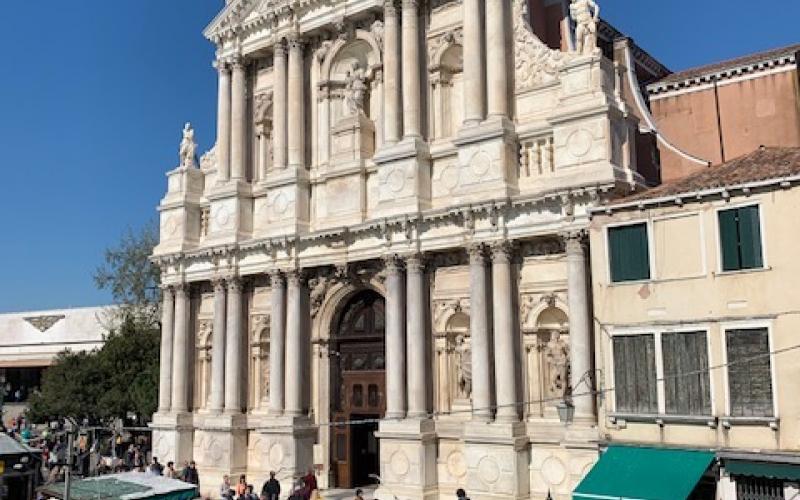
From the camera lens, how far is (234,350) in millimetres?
28469

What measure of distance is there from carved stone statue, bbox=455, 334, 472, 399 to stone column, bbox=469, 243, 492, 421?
0.94 metres

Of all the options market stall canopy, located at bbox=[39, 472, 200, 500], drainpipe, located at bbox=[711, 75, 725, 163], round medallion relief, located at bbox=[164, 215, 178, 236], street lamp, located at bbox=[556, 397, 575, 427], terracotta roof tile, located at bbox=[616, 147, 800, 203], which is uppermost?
drainpipe, located at bbox=[711, 75, 725, 163]

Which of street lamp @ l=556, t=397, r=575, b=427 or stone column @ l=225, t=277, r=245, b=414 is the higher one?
stone column @ l=225, t=277, r=245, b=414

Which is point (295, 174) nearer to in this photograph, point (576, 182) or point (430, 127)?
point (430, 127)

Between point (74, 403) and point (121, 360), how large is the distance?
262cm

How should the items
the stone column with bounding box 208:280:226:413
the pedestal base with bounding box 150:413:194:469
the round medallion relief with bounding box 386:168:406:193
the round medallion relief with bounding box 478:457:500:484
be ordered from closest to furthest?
the round medallion relief with bounding box 478:457:500:484 → the round medallion relief with bounding box 386:168:406:193 → the stone column with bounding box 208:280:226:413 → the pedestal base with bounding box 150:413:194:469

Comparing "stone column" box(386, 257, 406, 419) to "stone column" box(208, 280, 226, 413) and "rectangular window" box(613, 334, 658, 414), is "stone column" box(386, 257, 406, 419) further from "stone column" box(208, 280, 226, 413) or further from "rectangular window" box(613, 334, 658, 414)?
"rectangular window" box(613, 334, 658, 414)

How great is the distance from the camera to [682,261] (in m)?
17.7

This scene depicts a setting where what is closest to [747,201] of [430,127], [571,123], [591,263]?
[591,263]

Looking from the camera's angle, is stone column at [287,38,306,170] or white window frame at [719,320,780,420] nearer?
white window frame at [719,320,780,420]

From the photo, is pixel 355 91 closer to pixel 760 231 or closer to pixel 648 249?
pixel 648 249

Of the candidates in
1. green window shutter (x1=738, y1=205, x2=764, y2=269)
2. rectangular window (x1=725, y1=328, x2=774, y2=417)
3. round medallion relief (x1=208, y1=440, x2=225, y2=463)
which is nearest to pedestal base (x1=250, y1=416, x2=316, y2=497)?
round medallion relief (x1=208, y1=440, x2=225, y2=463)

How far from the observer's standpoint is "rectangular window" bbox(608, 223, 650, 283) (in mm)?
18359

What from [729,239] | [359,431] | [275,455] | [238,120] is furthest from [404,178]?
[729,239]
